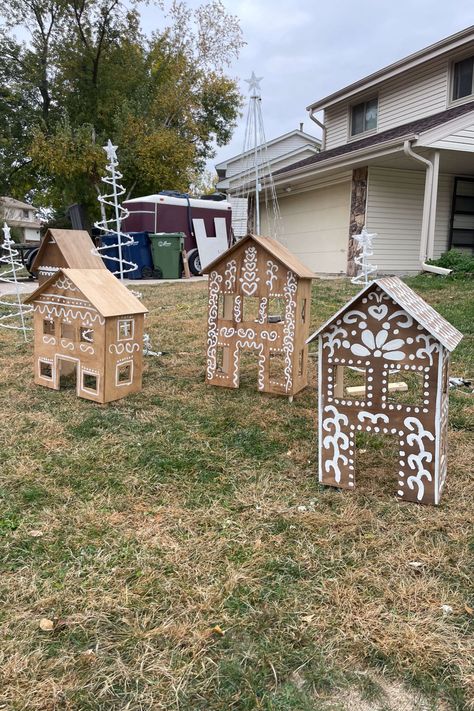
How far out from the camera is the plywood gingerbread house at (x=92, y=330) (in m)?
3.49

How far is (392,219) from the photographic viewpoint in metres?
12.0

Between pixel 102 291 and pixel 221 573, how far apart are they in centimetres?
237

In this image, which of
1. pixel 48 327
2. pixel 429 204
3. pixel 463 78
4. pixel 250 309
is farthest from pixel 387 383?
pixel 463 78

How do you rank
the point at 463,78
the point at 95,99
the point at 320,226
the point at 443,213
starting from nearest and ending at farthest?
1. the point at 463,78
2. the point at 443,213
3. the point at 320,226
4. the point at 95,99

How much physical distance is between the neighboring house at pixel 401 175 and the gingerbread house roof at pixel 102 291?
7859 millimetres

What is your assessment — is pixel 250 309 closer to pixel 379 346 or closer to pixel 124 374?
pixel 124 374

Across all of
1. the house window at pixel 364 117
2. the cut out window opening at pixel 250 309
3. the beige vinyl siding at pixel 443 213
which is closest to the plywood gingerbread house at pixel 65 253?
the cut out window opening at pixel 250 309

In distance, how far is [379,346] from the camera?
2.28 metres

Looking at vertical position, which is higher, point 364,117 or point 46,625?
point 364,117

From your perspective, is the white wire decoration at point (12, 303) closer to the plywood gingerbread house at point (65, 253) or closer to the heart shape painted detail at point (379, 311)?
the plywood gingerbread house at point (65, 253)

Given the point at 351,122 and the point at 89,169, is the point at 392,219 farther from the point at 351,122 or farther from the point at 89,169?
the point at 89,169

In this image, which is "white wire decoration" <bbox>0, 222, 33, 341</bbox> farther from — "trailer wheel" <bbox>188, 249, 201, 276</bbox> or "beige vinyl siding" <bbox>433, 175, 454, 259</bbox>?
"beige vinyl siding" <bbox>433, 175, 454, 259</bbox>

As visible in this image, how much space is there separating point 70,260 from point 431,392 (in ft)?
11.6

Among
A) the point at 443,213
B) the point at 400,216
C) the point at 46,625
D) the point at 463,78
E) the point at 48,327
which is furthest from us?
the point at 443,213
